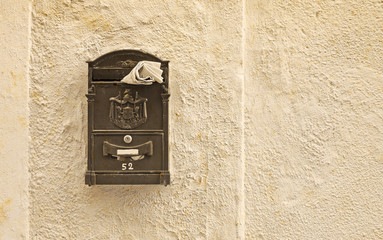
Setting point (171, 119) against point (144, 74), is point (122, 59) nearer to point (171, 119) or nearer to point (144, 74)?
point (144, 74)

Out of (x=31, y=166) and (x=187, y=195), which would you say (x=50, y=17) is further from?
(x=187, y=195)

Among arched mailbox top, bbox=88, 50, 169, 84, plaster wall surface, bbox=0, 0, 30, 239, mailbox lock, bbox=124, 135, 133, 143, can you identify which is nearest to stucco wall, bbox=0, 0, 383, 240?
plaster wall surface, bbox=0, 0, 30, 239

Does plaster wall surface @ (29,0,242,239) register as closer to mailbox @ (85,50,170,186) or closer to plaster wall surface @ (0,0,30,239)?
plaster wall surface @ (0,0,30,239)

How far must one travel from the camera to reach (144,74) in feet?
6.06

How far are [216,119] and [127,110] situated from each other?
506 mm

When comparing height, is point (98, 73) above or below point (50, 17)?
below

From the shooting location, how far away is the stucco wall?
6.72ft

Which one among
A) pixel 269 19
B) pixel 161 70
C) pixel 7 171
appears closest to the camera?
pixel 161 70

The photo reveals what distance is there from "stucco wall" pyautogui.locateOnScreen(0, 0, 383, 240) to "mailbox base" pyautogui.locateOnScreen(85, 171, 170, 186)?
0.21m

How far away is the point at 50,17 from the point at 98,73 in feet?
1.57

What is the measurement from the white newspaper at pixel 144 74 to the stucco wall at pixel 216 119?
25 cm

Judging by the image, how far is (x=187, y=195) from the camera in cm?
207

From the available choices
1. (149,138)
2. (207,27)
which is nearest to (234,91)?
(207,27)

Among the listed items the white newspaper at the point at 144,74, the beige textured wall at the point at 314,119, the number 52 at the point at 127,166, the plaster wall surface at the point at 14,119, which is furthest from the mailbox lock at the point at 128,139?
the beige textured wall at the point at 314,119
